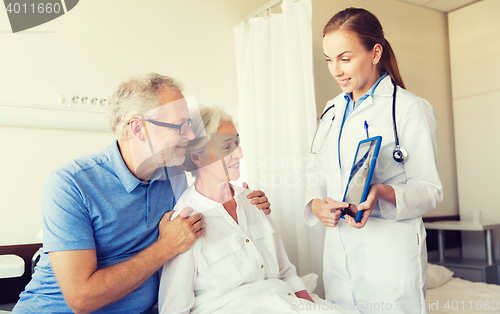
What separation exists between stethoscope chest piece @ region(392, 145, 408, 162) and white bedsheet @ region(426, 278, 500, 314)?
98 centimetres

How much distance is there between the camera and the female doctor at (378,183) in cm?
123

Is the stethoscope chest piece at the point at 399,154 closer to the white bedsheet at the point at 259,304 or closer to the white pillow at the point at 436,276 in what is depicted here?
the white bedsheet at the point at 259,304

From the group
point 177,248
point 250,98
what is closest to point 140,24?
point 250,98

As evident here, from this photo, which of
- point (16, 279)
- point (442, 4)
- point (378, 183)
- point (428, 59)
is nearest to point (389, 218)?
point (378, 183)

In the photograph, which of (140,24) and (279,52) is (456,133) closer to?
(279,52)

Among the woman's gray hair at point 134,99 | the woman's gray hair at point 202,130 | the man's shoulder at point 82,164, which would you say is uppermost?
Answer: the woman's gray hair at point 134,99

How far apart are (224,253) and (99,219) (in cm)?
41

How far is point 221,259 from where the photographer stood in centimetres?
123

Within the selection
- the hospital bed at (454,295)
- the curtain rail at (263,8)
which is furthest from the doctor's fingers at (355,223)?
the curtain rail at (263,8)

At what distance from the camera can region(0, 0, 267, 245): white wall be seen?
5.75 ft

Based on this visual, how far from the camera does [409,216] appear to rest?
1.23m

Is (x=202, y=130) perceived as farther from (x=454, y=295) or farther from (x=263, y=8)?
(x=454, y=295)

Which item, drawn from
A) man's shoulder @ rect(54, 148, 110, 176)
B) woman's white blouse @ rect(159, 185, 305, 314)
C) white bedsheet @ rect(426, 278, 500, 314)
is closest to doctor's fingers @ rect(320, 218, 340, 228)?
woman's white blouse @ rect(159, 185, 305, 314)

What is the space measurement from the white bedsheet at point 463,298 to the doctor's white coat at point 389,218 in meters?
0.72
